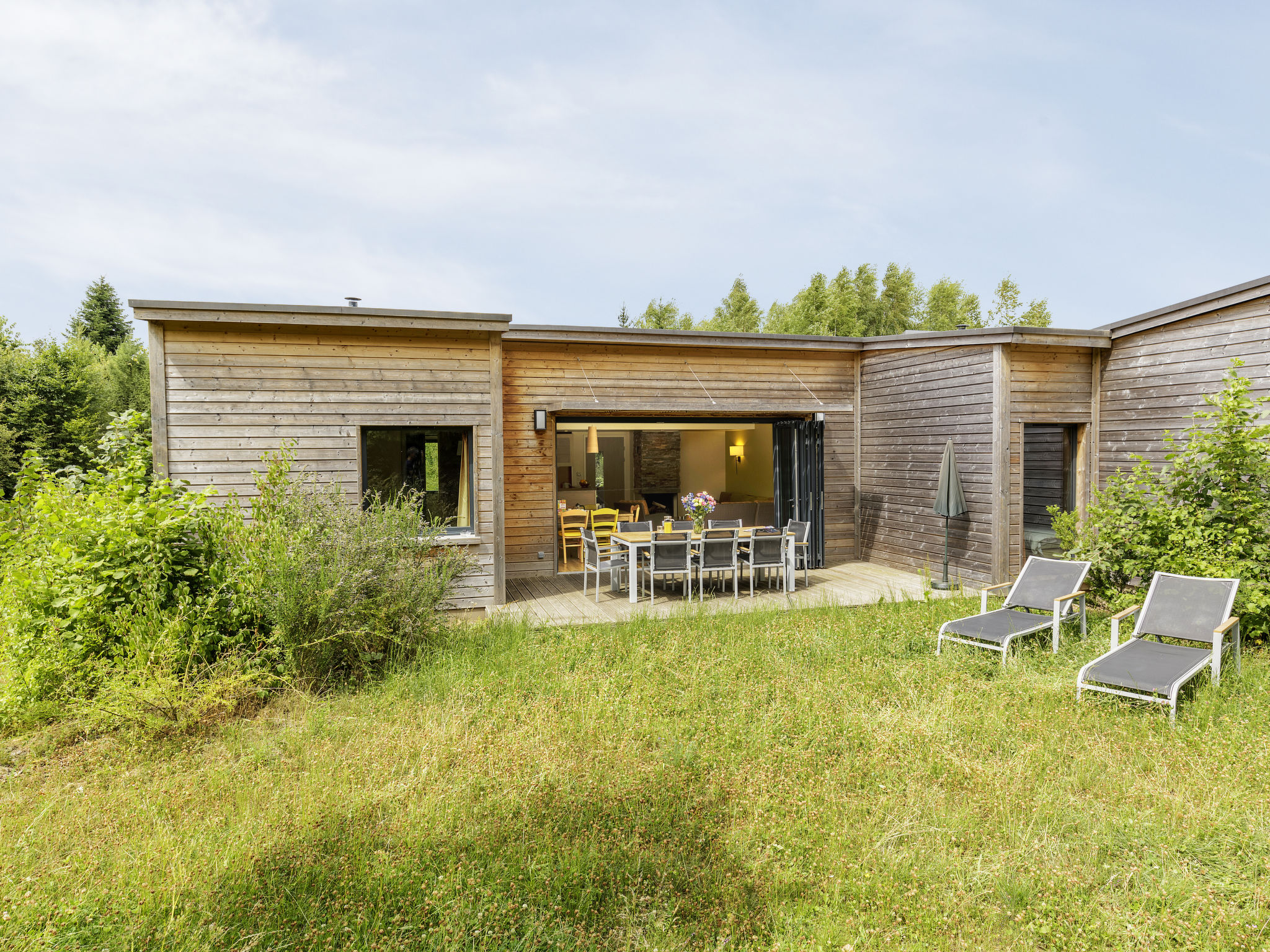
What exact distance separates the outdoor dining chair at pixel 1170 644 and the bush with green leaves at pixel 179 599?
5.04 m

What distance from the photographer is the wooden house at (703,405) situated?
6.65 m

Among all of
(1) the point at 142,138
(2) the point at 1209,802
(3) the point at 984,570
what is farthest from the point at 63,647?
(1) the point at 142,138

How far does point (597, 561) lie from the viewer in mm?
Answer: 7801

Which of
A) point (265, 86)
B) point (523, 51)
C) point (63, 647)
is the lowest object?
point (63, 647)

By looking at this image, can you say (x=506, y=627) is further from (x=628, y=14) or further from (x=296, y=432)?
(x=628, y=14)

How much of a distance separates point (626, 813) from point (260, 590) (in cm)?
322

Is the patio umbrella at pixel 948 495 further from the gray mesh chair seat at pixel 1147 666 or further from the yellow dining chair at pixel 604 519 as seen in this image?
the yellow dining chair at pixel 604 519

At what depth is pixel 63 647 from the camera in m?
→ 4.54

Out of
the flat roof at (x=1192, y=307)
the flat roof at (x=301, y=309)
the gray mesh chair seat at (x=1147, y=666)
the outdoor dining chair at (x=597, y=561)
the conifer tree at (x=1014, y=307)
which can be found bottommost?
the gray mesh chair seat at (x=1147, y=666)

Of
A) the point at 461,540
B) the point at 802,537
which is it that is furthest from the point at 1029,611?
the point at 461,540

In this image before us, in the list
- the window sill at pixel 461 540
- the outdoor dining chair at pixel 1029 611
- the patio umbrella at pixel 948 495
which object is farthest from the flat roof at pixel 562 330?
the outdoor dining chair at pixel 1029 611

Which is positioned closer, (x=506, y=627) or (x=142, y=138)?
(x=506, y=627)

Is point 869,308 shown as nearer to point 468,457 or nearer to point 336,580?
point 468,457

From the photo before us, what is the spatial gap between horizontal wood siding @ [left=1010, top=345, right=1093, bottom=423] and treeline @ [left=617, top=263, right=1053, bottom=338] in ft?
61.8
